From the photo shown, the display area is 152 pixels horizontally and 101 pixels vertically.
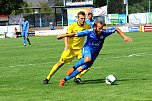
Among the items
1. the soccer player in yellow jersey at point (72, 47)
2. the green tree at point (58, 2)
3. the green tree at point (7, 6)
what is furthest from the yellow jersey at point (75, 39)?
the green tree at point (58, 2)

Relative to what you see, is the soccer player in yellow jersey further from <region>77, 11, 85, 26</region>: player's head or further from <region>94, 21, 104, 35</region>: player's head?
<region>94, 21, 104, 35</region>: player's head

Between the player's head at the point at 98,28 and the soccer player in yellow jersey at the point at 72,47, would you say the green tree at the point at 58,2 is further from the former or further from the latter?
the player's head at the point at 98,28

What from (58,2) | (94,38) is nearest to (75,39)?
(94,38)

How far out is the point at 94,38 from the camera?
12336 mm

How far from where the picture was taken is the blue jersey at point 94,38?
40.0 feet

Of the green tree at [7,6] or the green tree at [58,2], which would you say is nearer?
the green tree at [7,6]

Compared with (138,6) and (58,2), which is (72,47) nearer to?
(138,6)

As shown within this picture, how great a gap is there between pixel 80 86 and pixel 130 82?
1.37 m

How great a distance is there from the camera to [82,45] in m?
13.7

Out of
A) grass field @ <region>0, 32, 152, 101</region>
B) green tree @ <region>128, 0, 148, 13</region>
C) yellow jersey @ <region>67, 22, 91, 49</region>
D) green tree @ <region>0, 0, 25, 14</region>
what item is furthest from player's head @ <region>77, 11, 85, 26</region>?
green tree @ <region>0, 0, 25, 14</region>

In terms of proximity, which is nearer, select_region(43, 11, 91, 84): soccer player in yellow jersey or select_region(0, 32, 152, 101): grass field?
select_region(0, 32, 152, 101): grass field

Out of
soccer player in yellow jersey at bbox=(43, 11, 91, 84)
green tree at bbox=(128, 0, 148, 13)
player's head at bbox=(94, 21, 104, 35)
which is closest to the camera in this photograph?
player's head at bbox=(94, 21, 104, 35)

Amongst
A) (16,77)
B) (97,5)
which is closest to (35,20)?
(97,5)

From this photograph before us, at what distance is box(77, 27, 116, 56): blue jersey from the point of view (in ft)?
40.0
